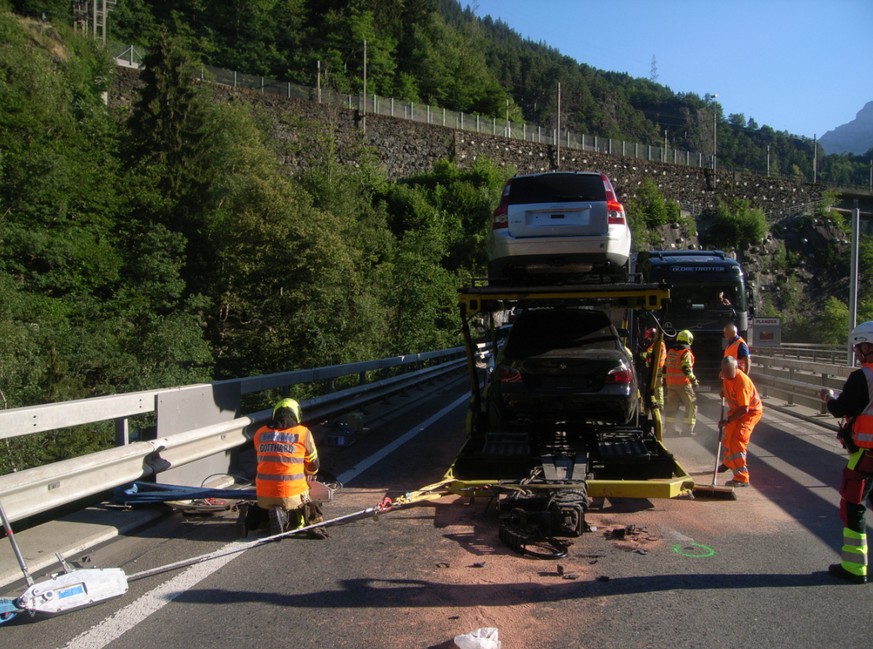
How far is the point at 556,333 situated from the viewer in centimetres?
858

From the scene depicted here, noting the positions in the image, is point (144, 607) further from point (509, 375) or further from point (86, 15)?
point (86, 15)

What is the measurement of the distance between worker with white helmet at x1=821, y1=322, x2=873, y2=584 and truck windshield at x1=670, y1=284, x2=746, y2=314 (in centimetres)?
1320

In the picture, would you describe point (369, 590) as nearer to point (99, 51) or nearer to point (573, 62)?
point (99, 51)

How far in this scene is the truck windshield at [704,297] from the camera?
59.8 ft

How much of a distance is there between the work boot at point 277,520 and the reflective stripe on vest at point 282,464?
113 mm

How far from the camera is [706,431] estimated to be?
500 inches

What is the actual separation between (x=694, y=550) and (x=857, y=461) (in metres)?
1.36

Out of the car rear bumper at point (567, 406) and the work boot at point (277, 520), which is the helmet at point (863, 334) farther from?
the work boot at point (277, 520)

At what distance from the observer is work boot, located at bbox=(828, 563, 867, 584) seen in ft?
16.6

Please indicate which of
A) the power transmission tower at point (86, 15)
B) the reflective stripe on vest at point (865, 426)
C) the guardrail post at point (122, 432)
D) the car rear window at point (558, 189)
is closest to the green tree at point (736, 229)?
the power transmission tower at point (86, 15)

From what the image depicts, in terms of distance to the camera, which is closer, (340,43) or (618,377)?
(618,377)

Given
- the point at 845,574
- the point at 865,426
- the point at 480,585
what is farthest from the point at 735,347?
the point at 480,585

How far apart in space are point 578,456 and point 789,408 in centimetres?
1081

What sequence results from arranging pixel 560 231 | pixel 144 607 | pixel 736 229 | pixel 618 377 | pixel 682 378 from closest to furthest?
pixel 144 607
pixel 618 377
pixel 560 231
pixel 682 378
pixel 736 229
